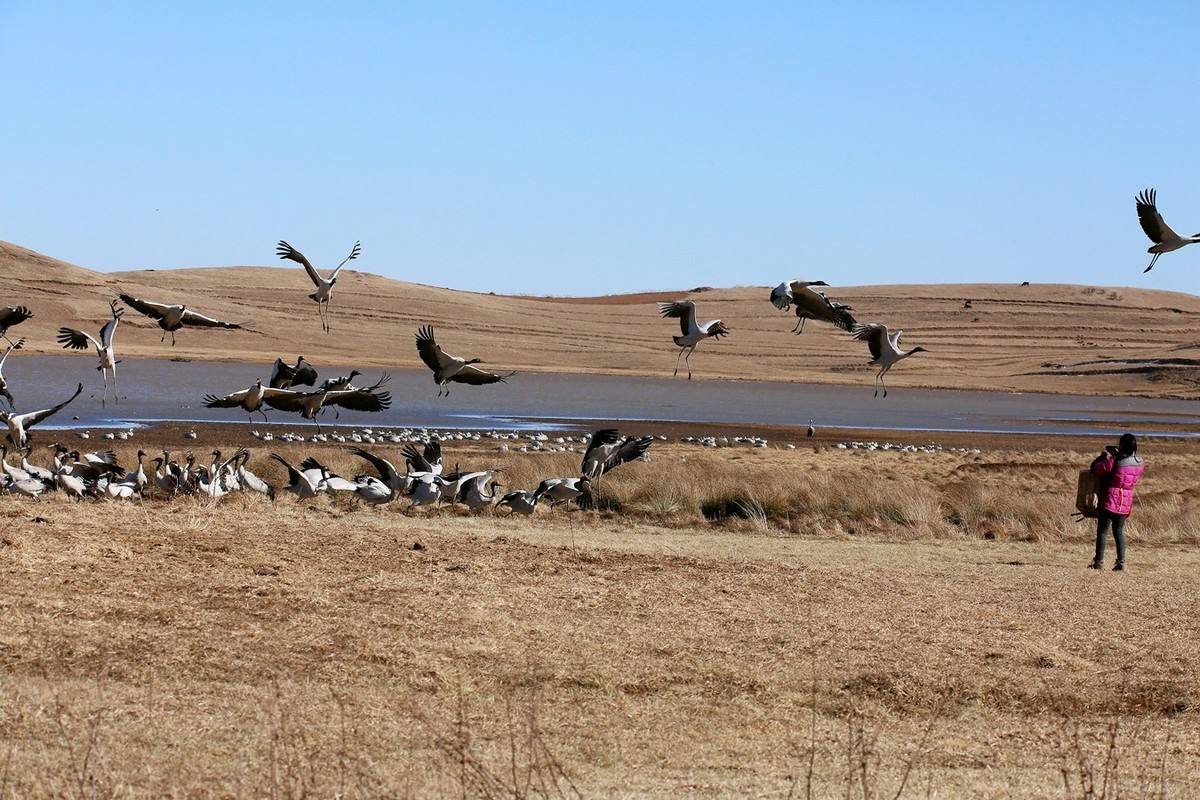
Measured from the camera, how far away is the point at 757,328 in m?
118

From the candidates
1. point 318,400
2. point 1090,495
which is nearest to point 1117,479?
point 1090,495

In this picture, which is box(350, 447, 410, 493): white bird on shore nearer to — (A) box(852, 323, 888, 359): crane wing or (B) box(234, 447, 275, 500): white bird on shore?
(B) box(234, 447, 275, 500): white bird on shore

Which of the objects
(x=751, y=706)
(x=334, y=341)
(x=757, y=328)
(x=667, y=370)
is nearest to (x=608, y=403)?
(x=667, y=370)

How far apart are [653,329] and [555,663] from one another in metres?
105

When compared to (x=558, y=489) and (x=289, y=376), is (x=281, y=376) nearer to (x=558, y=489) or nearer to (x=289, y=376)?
(x=289, y=376)

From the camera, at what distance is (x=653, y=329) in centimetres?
11500

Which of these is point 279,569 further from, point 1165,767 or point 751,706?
point 1165,767

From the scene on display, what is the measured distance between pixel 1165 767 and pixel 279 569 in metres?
7.23

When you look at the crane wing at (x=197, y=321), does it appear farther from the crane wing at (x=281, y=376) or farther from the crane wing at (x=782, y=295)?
the crane wing at (x=782, y=295)

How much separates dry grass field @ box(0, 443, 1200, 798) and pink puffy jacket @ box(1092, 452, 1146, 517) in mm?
782

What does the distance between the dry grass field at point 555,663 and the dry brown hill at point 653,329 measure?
→ 60.4 meters

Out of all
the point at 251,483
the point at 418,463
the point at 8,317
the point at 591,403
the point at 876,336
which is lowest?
the point at 251,483

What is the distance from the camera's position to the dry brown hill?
88562mm

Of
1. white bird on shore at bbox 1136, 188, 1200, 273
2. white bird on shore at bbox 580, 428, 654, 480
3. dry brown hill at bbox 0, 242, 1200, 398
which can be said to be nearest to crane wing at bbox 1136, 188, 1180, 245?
white bird on shore at bbox 1136, 188, 1200, 273
